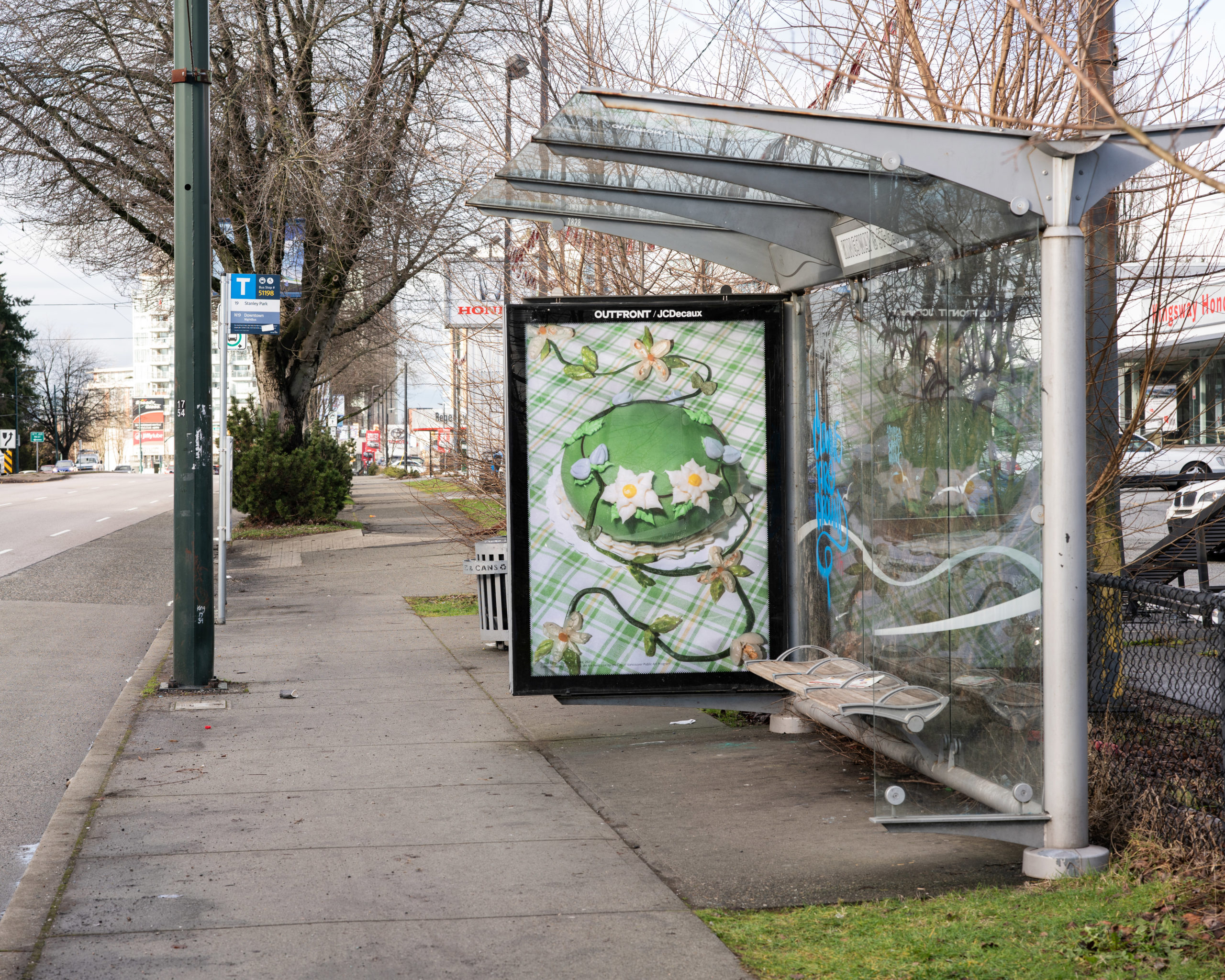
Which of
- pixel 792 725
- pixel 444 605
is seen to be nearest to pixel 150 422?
pixel 444 605

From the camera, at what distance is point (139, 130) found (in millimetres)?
20000

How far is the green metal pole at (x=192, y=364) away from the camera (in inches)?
345

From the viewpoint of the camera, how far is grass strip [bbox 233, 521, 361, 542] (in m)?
23.8

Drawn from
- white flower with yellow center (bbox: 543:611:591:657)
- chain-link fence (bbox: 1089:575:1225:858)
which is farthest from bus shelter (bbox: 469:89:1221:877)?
white flower with yellow center (bbox: 543:611:591:657)

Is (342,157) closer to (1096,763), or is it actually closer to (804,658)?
(804,658)

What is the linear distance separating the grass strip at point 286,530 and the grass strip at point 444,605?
9.55m

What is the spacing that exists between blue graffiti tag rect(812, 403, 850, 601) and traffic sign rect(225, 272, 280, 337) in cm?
658

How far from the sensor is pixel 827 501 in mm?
6641

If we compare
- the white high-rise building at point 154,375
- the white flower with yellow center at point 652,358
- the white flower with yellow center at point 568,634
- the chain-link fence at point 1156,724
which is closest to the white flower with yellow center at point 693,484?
the white flower with yellow center at point 652,358

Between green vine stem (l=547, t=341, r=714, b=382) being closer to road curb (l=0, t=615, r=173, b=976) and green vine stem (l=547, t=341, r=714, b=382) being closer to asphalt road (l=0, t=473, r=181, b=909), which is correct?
road curb (l=0, t=615, r=173, b=976)

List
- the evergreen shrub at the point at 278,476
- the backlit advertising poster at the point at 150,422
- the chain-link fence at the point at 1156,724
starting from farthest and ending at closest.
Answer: the backlit advertising poster at the point at 150,422 → the evergreen shrub at the point at 278,476 → the chain-link fence at the point at 1156,724

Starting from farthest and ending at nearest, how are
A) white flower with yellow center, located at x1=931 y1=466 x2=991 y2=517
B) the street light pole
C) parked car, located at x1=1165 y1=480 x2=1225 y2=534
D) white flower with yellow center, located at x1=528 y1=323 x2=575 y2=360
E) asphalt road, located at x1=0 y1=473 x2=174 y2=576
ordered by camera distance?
asphalt road, located at x1=0 y1=473 x2=174 y2=576
parked car, located at x1=1165 y1=480 x2=1225 y2=534
the street light pole
white flower with yellow center, located at x1=528 y1=323 x2=575 y2=360
white flower with yellow center, located at x1=931 y1=466 x2=991 y2=517

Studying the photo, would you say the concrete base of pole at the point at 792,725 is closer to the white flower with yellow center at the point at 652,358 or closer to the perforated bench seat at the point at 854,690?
the perforated bench seat at the point at 854,690

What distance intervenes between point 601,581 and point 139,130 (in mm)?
16352
